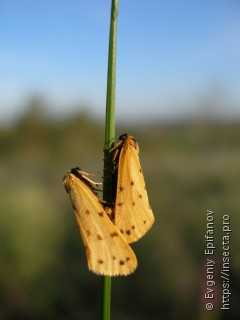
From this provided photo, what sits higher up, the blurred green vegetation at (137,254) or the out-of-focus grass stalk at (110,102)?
the out-of-focus grass stalk at (110,102)

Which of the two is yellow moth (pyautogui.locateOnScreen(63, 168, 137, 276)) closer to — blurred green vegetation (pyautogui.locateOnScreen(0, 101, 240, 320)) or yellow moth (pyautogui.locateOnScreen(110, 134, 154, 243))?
yellow moth (pyautogui.locateOnScreen(110, 134, 154, 243))

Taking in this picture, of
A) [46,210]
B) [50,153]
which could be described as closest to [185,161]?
[46,210]

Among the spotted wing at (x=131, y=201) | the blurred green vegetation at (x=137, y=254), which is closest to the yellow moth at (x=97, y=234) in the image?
the spotted wing at (x=131, y=201)

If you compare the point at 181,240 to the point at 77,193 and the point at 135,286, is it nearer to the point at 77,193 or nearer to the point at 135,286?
the point at 135,286

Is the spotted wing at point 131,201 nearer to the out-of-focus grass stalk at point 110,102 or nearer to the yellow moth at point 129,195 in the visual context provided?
the yellow moth at point 129,195

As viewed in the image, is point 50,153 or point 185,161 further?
point 50,153

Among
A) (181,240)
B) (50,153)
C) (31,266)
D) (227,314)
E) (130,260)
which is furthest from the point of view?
(50,153)

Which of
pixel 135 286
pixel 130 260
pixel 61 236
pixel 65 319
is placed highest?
pixel 130 260
